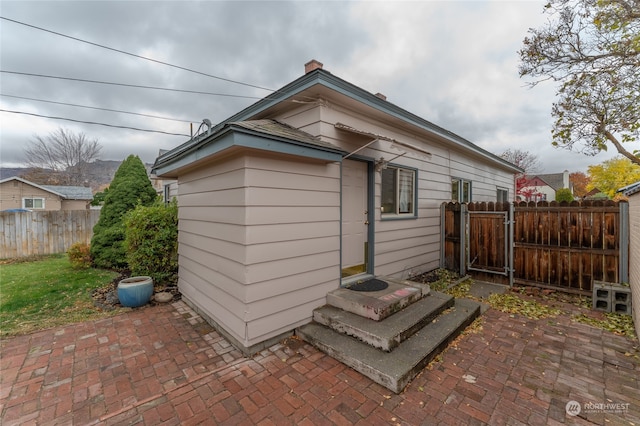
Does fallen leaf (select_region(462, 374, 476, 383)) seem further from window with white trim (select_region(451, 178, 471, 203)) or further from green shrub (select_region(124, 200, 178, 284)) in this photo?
window with white trim (select_region(451, 178, 471, 203))

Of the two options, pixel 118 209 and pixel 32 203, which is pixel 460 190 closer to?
pixel 118 209

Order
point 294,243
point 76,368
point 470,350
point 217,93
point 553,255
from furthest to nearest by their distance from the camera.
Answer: point 217,93, point 553,255, point 294,243, point 470,350, point 76,368

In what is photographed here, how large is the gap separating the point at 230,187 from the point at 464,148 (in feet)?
23.4

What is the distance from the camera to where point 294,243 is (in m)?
3.42

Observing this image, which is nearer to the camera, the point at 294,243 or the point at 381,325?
the point at 381,325

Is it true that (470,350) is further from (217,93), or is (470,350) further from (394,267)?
(217,93)

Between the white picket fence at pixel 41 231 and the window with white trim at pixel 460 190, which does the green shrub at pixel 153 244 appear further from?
the window with white trim at pixel 460 190

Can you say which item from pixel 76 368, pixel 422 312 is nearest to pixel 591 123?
pixel 422 312

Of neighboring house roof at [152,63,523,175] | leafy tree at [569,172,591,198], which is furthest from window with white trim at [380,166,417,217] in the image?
leafy tree at [569,172,591,198]

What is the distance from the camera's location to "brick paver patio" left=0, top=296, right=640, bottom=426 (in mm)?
2115

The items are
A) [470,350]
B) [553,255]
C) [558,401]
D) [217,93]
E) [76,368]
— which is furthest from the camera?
[217,93]

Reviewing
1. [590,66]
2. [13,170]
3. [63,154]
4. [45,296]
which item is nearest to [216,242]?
[45,296]

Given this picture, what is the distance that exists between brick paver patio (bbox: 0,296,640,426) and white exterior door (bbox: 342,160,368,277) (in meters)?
1.82

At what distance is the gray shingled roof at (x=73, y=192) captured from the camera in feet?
72.5
